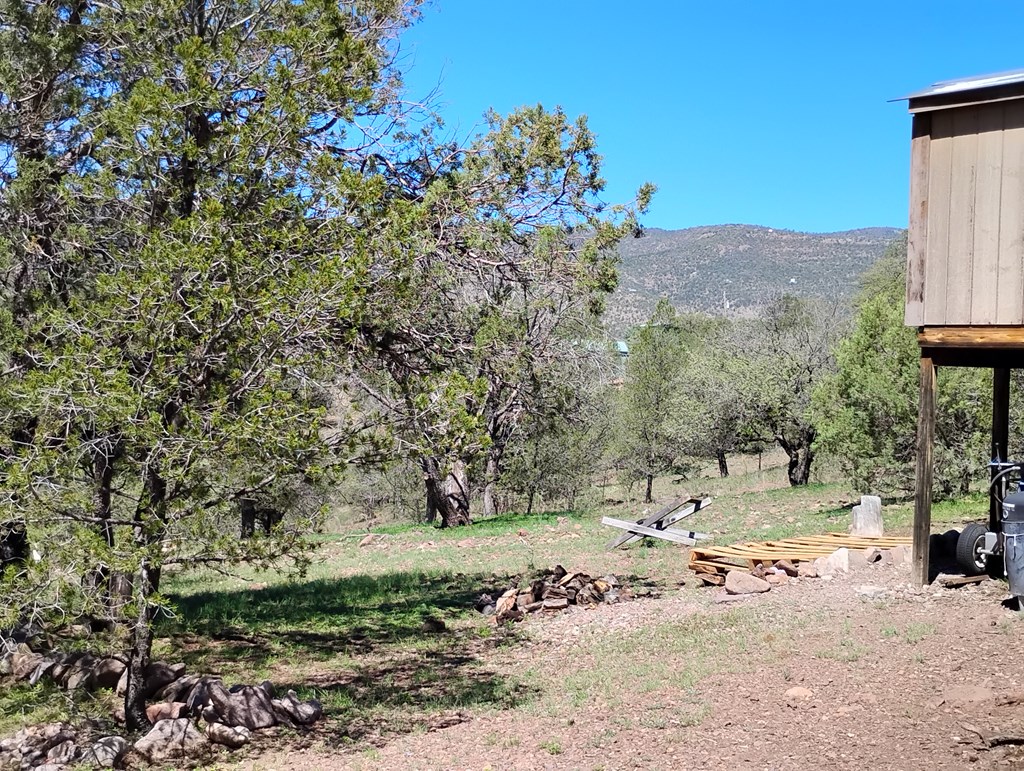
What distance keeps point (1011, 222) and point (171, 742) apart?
8.71 m

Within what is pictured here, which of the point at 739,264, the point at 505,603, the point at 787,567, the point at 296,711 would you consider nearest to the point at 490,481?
the point at 505,603

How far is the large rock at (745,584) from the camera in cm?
1041

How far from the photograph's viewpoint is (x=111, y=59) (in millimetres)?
9562

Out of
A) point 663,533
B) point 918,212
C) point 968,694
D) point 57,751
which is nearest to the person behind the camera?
point 968,694

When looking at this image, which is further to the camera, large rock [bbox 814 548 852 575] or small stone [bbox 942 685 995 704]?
large rock [bbox 814 548 852 575]

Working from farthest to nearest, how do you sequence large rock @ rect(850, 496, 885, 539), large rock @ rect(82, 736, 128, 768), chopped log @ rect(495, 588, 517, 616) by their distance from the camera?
large rock @ rect(850, 496, 885, 539) < chopped log @ rect(495, 588, 517, 616) < large rock @ rect(82, 736, 128, 768)

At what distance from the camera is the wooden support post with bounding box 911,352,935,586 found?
9297 mm

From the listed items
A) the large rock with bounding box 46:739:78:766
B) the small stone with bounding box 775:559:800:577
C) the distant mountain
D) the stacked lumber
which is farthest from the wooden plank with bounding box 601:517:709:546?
the distant mountain

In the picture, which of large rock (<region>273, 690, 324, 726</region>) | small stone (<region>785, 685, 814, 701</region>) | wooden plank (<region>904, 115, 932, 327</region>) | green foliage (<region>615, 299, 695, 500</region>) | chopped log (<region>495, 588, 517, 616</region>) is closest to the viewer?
small stone (<region>785, 685, 814, 701</region>)

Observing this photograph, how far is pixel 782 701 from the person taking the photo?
6527 mm

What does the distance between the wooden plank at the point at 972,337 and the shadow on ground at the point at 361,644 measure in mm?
5398

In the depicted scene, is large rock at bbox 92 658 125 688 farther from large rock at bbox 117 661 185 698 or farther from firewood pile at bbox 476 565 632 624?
firewood pile at bbox 476 565 632 624

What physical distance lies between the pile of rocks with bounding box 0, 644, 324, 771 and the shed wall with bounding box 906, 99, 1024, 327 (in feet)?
23.5

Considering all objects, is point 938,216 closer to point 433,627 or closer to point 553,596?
point 553,596
